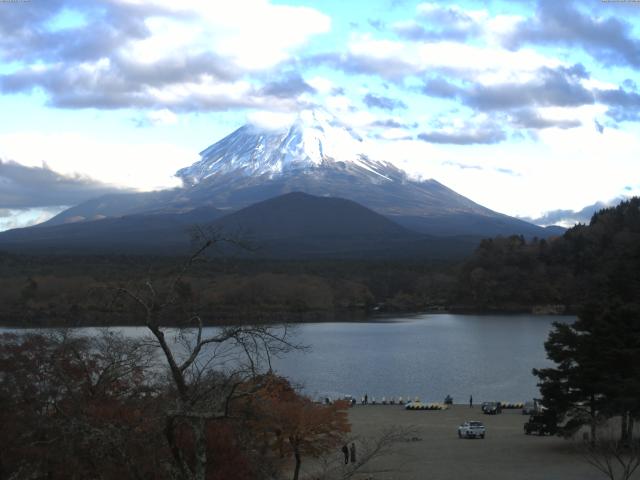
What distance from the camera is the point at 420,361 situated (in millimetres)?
44500

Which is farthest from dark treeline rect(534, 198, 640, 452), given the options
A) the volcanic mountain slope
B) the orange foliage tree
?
the volcanic mountain slope

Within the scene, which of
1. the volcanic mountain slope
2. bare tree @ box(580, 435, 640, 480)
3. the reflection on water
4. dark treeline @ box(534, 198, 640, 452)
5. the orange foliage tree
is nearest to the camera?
bare tree @ box(580, 435, 640, 480)

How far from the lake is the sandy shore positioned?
4717 mm

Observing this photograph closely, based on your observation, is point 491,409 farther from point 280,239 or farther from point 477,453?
point 280,239

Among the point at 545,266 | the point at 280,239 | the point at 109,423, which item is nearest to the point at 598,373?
the point at 109,423

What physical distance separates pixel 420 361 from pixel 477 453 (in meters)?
24.2

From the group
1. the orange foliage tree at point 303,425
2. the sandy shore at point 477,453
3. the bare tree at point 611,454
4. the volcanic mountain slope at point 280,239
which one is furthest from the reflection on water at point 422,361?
the volcanic mountain slope at point 280,239

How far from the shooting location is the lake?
1394 inches

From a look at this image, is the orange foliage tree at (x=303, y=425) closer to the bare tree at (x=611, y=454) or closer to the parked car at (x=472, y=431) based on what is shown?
the bare tree at (x=611, y=454)

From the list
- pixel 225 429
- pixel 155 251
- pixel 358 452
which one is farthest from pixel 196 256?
pixel 155 251

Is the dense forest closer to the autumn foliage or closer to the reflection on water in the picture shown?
→ the reflection on water

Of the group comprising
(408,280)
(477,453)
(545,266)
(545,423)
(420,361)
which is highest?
(545,266)

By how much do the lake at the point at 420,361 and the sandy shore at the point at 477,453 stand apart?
186 inches

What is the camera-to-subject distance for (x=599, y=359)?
19781 millimetres
